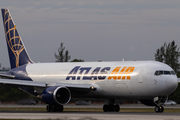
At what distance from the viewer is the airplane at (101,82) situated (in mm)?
32062

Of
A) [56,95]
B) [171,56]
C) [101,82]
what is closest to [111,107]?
[101,82]

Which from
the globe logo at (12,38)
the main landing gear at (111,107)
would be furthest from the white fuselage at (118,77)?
the globe logo at (12,38)

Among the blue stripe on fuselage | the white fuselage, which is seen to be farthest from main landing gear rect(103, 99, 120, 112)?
the blue stripe on fuselage

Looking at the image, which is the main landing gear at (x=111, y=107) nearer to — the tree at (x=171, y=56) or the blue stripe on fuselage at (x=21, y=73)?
the blue stripe on fuselage at (x=21, y=73)

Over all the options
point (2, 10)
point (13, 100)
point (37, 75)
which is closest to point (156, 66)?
point (37, 75)

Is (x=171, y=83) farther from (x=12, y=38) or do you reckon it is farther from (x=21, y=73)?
(x=12, y=38)

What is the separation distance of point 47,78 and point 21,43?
737 centimetres

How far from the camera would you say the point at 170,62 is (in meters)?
88.2

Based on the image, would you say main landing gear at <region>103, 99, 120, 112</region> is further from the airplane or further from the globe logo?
the globe logo

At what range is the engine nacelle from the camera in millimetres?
32375

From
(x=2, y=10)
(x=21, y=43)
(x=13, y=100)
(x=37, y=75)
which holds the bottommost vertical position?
(x=13, y=100)

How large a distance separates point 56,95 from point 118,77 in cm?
553

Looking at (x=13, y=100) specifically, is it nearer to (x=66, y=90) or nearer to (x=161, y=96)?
(x=66, y=90)

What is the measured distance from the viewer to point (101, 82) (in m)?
34.6
